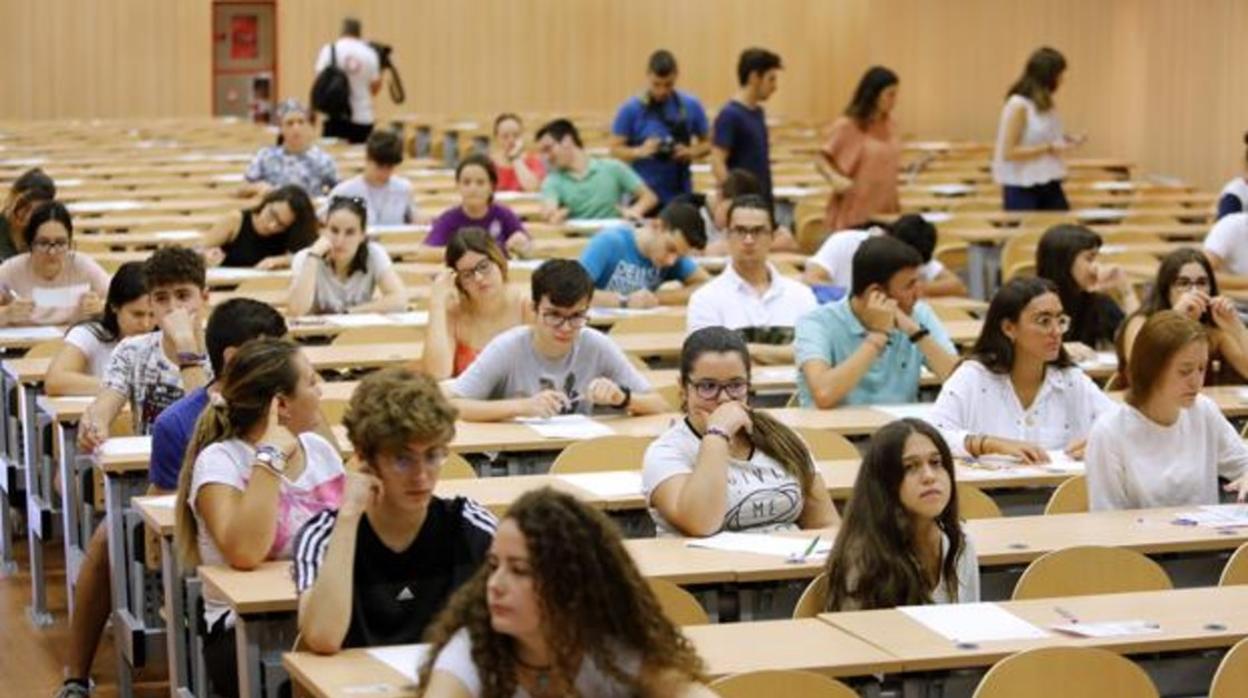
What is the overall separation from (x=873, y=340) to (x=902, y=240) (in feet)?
7.34

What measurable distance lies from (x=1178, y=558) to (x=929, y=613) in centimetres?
130

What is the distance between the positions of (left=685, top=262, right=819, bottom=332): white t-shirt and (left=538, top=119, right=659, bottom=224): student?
13.5ft

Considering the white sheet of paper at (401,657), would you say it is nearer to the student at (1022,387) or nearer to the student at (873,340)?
the student at (1022,387)

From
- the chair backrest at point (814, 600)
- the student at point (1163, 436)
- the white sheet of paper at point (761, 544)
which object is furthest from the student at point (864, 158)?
the chair backrest at point (814, 600)

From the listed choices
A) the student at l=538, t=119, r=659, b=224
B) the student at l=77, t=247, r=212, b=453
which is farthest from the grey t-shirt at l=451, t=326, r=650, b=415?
the student at l=538, t=119, r=659, b=224

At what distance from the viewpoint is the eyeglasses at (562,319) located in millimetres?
8203

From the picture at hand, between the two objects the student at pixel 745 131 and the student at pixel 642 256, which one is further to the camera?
the student at pixel 745 131

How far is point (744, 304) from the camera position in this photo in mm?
9844

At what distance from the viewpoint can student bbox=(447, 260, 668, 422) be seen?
8.26 meters

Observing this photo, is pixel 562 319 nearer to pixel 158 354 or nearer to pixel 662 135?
pixel 158 354

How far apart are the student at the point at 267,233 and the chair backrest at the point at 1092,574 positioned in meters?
6.26

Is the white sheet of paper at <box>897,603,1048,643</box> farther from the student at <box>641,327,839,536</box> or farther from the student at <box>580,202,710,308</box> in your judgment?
the student at <box>580,202,710,308</box>

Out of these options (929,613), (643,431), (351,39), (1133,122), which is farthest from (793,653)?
(351,39)

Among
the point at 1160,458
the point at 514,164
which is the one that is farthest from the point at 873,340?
the point at 514,164
